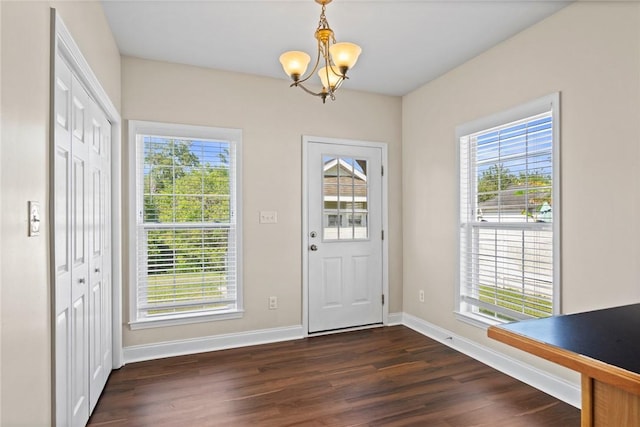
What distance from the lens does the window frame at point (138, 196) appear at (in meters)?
3.14

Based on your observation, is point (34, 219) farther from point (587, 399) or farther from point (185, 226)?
point (185, 226)

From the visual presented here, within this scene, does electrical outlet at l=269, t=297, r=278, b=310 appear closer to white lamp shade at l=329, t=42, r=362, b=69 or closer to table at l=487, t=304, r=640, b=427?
white lamp shade at l=329, t=42, r=362, b=69

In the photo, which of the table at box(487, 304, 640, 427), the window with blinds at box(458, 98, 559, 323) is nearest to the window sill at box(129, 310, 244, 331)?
the window with blinds at box(458, 98, 559, 323)

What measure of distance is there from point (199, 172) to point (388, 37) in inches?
79.8

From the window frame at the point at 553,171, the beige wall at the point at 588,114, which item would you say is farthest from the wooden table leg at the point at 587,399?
the window frame at the point at 553,171

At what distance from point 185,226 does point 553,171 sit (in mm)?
3029

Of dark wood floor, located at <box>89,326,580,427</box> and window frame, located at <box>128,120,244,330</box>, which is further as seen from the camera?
window frame, located at <box>128,120,244,330</box>

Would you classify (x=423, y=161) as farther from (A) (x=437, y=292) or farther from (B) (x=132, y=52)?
(B) (x=132, y=52)

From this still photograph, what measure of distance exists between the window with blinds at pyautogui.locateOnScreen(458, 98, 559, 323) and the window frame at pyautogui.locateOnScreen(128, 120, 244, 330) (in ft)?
6.96

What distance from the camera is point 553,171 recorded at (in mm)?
2541

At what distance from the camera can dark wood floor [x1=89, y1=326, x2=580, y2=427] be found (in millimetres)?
2244

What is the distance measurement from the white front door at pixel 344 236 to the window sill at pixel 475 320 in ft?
3.31

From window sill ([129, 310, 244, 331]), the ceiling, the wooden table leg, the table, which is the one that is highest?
the ceiling

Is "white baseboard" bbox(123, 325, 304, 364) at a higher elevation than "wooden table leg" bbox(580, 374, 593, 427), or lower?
lower
